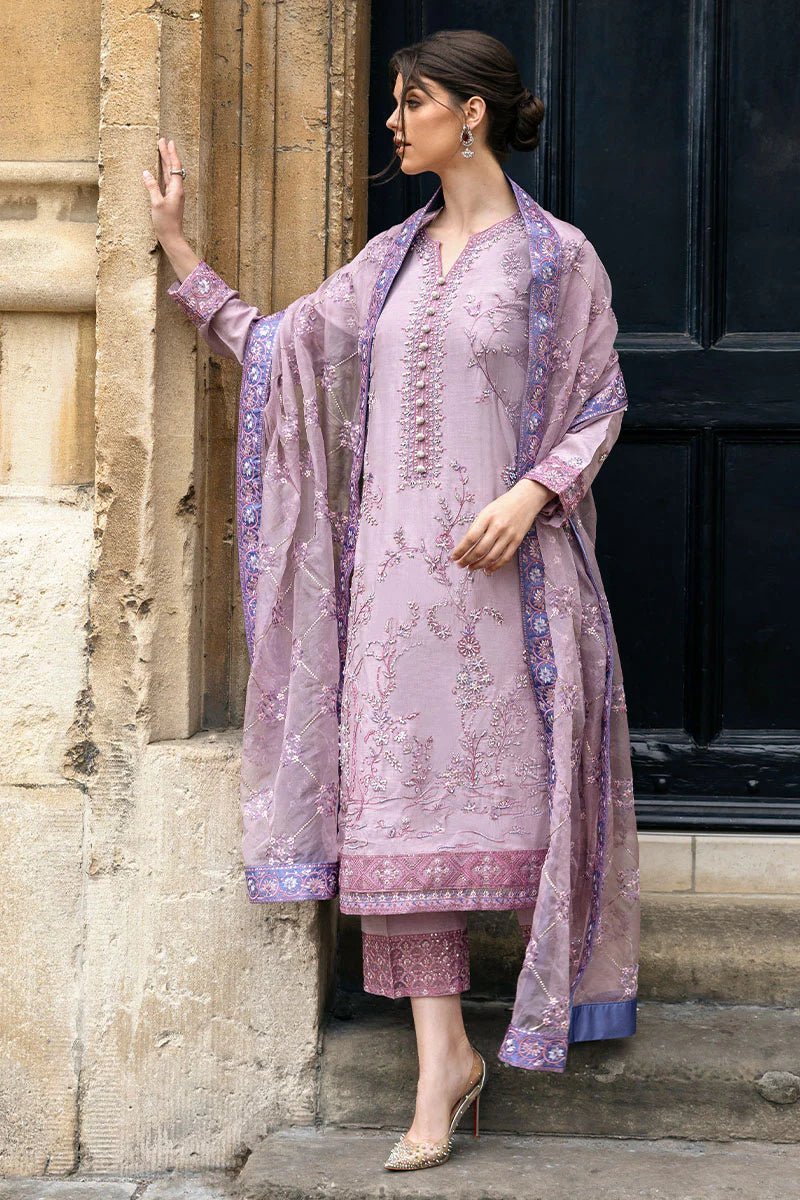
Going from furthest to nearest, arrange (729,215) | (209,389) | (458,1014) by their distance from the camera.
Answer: (729,215)
(209,389)
(458,1014)

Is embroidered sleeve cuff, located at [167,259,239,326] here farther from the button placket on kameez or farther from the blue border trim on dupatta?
the button placket on kameez

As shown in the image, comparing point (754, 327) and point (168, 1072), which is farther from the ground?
point (754, 327)

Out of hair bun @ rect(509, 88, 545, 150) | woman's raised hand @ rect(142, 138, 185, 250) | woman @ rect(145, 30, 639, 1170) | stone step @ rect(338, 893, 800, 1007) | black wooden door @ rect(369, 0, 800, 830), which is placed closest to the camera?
woman @ rect(145, 30, 639, 1170)

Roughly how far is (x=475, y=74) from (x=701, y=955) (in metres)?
1.76

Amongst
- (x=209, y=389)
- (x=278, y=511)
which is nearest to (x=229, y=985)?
(x=278, y=511)

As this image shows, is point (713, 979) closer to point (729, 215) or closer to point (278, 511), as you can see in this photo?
point (278, 511)

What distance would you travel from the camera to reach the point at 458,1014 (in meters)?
2.64

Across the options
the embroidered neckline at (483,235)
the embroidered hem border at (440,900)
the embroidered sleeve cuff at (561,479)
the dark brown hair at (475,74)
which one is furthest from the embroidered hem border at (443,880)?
the dark brown hair at (475,74)

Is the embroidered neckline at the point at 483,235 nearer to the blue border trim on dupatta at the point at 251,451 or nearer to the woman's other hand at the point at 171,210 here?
the blue border trim on dupatta at the point at 251,451

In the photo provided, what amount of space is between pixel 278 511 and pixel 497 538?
0.47 meters

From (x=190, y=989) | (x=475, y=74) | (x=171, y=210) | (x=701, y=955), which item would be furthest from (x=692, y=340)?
(x=190, y=989)

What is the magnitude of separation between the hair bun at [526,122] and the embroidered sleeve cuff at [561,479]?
0.60 meters

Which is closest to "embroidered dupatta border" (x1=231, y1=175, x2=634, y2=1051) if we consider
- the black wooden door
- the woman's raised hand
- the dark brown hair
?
the dark brown hair

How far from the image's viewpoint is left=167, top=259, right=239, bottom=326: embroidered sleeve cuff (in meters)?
2.75
